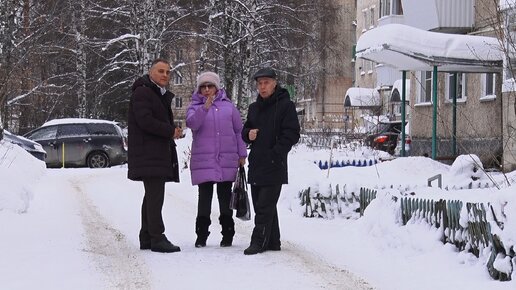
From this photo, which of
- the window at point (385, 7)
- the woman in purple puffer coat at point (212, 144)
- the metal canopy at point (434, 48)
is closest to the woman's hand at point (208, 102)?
the woman in purple puffer coat at point (212, 144)

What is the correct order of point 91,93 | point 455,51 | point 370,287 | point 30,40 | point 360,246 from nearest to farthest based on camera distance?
point 370,287 → point 360,246 → point 455,51 → point 30,40 → point 91,93

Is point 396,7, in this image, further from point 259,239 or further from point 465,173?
point 259,239

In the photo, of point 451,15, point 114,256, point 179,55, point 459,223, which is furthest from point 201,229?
point 179,55

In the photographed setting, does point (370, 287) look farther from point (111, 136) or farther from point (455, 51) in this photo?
point (111, 136)

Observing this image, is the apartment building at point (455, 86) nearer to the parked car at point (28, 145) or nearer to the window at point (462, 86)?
the window at point (462, 86)

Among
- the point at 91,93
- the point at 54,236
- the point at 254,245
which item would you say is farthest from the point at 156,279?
the point at 91,93

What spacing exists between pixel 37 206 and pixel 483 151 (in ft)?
33.6

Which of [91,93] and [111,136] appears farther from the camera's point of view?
[91,93]

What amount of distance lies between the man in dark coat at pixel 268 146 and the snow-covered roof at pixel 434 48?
10381 mm

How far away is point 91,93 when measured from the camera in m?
38.9

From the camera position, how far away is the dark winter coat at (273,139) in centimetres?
776

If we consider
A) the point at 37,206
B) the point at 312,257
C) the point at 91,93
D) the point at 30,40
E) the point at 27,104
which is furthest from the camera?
the point at 91,93

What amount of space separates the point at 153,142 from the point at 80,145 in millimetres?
18149

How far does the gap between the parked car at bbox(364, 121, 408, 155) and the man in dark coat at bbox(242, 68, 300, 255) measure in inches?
667
